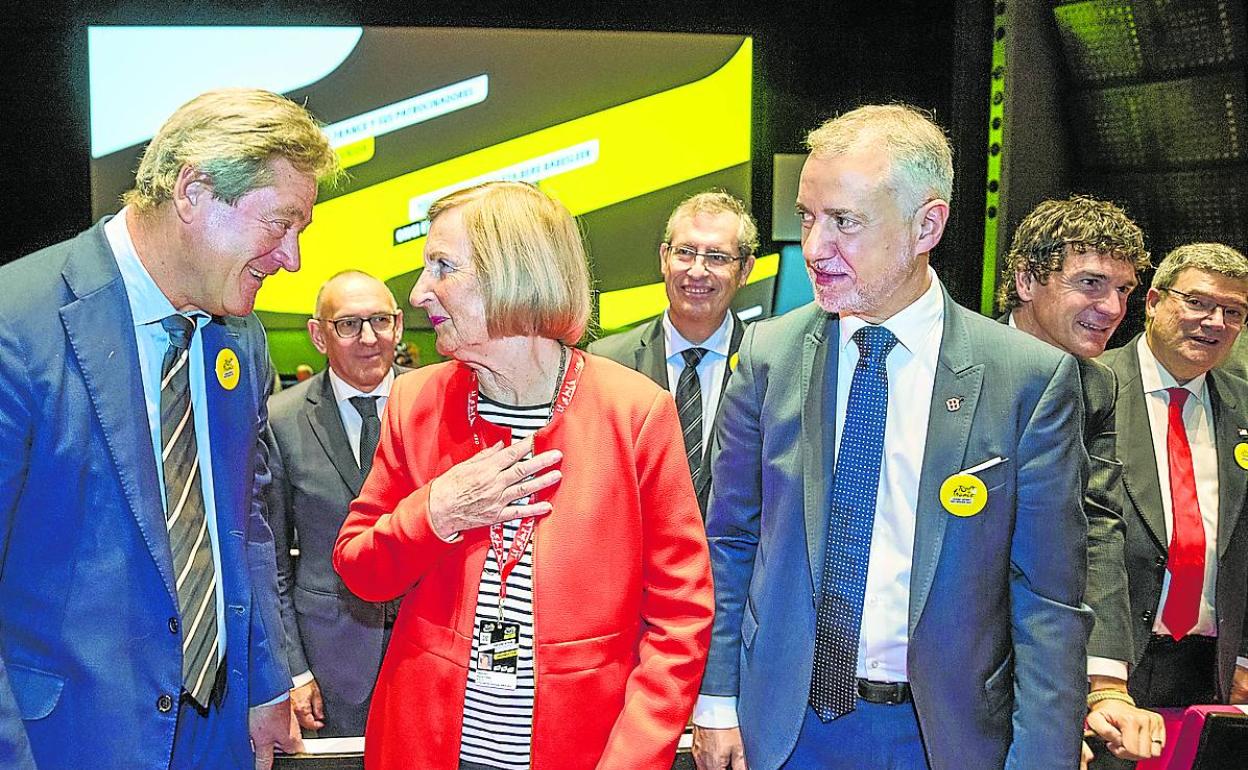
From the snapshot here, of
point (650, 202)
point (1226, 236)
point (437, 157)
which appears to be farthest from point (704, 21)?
point (1226, 236)

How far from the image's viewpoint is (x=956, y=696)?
6.04ft

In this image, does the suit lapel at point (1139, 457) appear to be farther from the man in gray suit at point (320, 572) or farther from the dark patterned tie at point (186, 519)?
the dark patterned tie at point (186, 519)

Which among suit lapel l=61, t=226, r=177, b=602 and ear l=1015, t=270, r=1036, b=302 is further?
ear l=1015, t=270, r=1036, b=302

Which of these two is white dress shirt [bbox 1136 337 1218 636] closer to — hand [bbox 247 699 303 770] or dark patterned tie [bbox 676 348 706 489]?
dark patterned tie [bbox 676 348 706 489]

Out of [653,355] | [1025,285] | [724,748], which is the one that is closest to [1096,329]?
[1025,285]

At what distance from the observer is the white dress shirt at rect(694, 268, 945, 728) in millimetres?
1871

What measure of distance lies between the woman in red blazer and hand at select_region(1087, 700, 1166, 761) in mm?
1184

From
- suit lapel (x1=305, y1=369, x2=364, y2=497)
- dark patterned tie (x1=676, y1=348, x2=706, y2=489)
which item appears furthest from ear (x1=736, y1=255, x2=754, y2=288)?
suit lapel (x1=305, y1=369, x2=364, y2=497)

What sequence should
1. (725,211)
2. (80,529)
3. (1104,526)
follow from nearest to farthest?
(80,529) < (1104,526) < (725,211)

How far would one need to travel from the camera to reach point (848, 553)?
6.16ft

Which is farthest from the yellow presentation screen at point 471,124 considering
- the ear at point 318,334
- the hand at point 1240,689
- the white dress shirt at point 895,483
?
the white dress shirt at point 895,483

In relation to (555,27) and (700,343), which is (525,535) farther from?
(555,27)

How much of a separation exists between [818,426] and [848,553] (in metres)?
0.23

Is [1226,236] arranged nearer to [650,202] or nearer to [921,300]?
[921,300]
